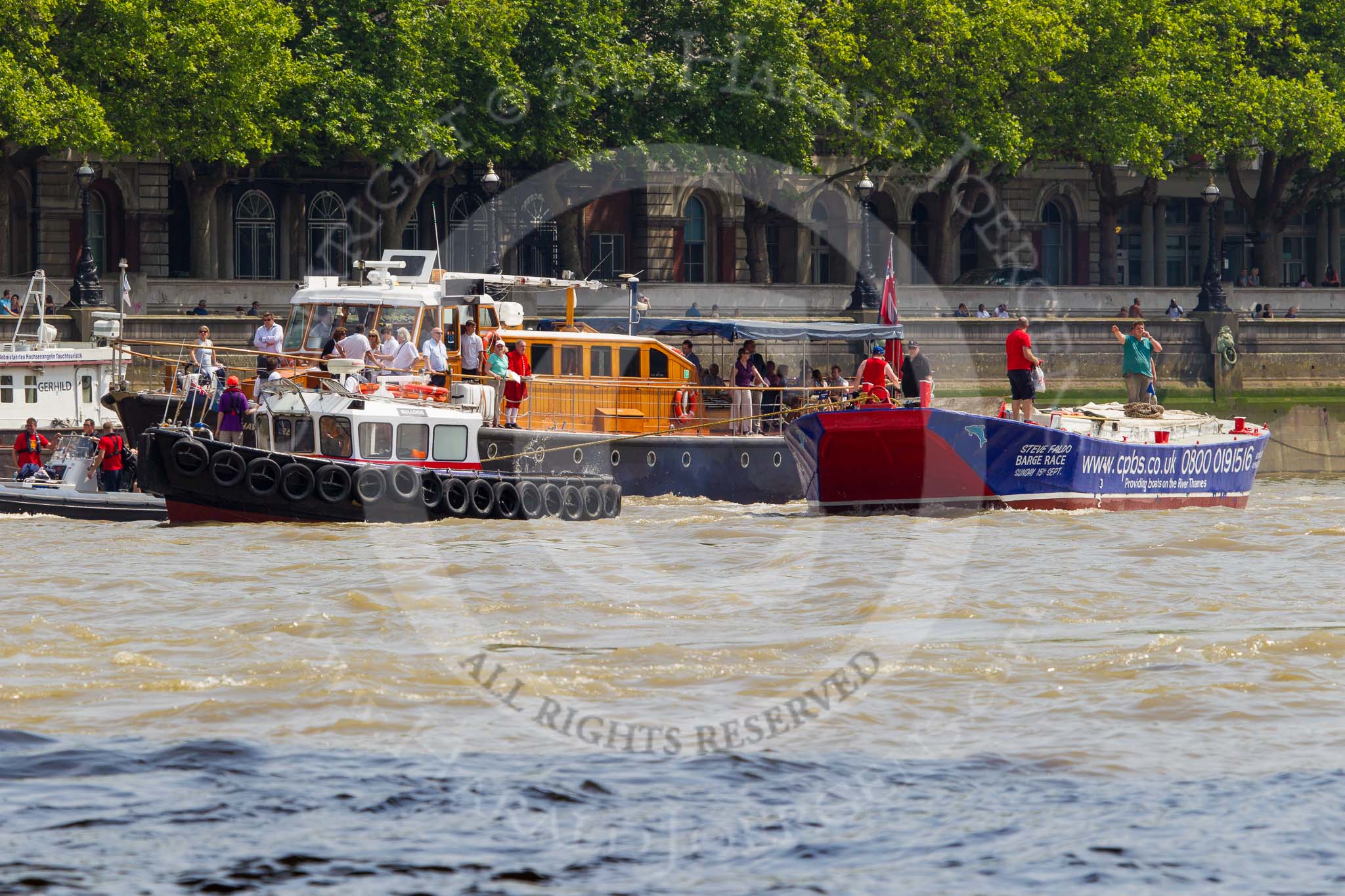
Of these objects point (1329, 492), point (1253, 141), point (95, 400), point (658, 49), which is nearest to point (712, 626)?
point (95, 400)

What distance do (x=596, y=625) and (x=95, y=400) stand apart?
56.2ft

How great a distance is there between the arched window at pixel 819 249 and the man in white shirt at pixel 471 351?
31.4 metres

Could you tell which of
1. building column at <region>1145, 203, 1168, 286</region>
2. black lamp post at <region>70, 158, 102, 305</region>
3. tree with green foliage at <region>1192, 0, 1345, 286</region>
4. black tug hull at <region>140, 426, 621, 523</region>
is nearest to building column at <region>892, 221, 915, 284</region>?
tree with green foliage at <region>1192, 0, 1345, 286</region>

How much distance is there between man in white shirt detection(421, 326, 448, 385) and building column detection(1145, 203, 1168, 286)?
43014 millimetres

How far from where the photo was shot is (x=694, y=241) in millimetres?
55562

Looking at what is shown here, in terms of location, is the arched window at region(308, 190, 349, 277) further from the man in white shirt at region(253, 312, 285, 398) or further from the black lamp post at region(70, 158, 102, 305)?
the man in white shirt at region(253, 312, 285, 398)

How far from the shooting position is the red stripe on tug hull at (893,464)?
22.0 m

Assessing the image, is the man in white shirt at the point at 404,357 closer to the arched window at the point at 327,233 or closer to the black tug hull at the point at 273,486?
the black tug hull at the point at 273,486

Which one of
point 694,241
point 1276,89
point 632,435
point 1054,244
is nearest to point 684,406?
point 632,435

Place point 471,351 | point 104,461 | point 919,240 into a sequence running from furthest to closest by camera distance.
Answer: point 919,240, point 471,351, point 104,461

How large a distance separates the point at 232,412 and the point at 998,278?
118 feet

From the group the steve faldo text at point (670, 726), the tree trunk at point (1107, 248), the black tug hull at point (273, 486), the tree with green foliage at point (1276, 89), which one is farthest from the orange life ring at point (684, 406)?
the tree trunk at point (1107, 248)

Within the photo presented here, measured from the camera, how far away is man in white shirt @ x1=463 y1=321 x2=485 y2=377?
25188 mm

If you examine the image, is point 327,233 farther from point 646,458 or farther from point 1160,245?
point 1160,245
